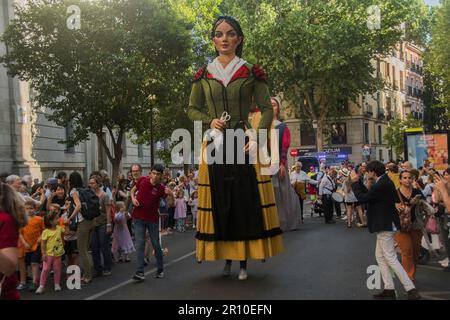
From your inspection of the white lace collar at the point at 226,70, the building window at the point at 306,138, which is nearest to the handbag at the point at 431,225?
the white lace collar at the point at 226,70

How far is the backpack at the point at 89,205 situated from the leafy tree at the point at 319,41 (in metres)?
31.3

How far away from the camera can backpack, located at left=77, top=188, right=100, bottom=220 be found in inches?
419

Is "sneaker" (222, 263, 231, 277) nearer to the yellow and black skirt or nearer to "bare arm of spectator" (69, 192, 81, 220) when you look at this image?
the yellow and black skirt

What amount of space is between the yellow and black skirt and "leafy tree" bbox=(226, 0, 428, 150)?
3307 cm

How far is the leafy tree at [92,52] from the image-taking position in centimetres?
2167

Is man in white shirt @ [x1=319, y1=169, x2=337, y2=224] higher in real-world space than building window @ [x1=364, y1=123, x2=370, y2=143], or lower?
lower

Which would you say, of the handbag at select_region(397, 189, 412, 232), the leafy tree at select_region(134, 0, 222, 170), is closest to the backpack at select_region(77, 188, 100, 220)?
the handbag at select_region(397, 189, 412, 232)

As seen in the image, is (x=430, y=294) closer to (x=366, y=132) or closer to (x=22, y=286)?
(x=22, y=286)

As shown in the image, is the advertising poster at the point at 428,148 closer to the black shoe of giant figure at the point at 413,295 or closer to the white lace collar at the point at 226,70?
the white lace collar at the point at 226,70

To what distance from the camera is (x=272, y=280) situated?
872 cm

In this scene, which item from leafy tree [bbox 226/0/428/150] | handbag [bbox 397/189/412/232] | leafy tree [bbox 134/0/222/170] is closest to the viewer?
handbag [bbox 397/189/412/232]

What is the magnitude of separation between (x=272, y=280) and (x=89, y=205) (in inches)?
140

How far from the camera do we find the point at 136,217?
32.5 feet

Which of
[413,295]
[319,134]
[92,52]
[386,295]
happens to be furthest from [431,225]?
[319,134]
